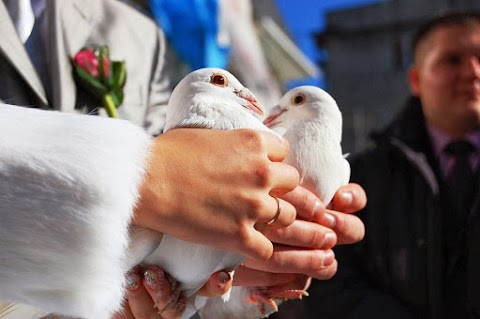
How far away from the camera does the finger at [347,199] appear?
2.98 ft

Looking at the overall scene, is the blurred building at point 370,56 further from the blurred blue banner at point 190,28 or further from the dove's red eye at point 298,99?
the dove's red eye at point 298,99

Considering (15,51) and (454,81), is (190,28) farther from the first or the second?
(15,51)

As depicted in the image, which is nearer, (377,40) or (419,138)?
(419,138)

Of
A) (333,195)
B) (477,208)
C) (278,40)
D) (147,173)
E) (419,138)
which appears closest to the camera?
(147,173)

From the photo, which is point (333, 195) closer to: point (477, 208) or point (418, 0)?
point (477, 208)

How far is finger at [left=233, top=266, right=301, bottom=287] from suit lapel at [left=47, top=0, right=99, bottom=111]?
417 mm

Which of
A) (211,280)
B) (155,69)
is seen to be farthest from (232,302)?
(155,69)

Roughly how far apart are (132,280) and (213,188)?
181 mm

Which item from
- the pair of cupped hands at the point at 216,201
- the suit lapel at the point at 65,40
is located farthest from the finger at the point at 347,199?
the suit lapel at the point at 65,40

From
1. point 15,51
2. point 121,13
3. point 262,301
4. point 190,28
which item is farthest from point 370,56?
point 15,51

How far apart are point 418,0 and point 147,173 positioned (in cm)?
1114

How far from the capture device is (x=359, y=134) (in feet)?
32.5

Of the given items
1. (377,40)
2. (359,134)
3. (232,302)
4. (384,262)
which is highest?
(232,302)

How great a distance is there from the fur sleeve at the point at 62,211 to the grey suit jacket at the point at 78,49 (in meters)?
0.27
